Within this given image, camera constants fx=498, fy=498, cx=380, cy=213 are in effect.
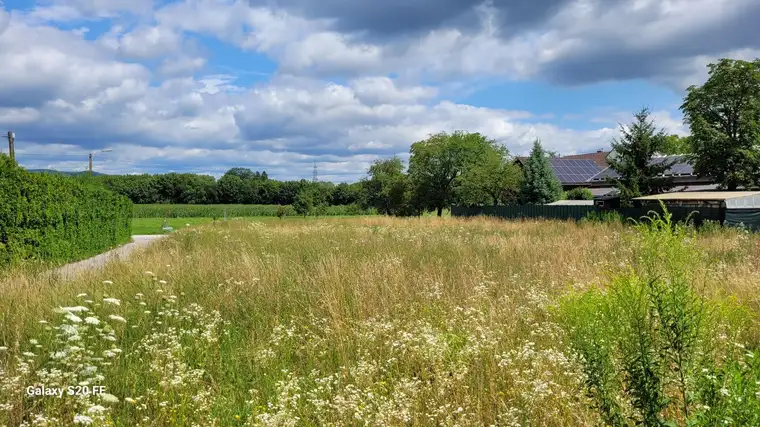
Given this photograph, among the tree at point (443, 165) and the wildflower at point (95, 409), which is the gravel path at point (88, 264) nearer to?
the wildflower at point (95, 409)

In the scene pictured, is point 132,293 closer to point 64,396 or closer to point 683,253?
point 64,396

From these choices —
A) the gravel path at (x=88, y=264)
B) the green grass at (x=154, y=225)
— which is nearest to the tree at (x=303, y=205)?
the green grass at (x=154, y=225)

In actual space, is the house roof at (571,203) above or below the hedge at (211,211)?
above

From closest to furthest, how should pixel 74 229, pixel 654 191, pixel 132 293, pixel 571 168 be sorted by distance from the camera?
1. pixel 132 293
2. pixel 74 229
3. pixel 654 191
4. pixel 571 168

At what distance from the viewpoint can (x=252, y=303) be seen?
21.1ft

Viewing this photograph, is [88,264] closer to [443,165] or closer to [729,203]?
[729,203]

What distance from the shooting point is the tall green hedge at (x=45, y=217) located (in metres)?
10.8

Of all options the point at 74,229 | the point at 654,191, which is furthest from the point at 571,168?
the point at 74,229

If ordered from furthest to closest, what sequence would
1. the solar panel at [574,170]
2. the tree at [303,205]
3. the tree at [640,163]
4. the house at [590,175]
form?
the tree at [303,205] < the solar panel at [574,170] < the house at [590,175] < the tree at [640,163]

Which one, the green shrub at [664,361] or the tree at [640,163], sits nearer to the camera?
the green shrub at [664,361]

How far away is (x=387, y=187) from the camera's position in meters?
64.8

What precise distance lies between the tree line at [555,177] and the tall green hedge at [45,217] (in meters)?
14.8

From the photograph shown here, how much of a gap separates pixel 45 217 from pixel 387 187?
5330cm

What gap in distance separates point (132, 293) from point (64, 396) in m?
3.48
